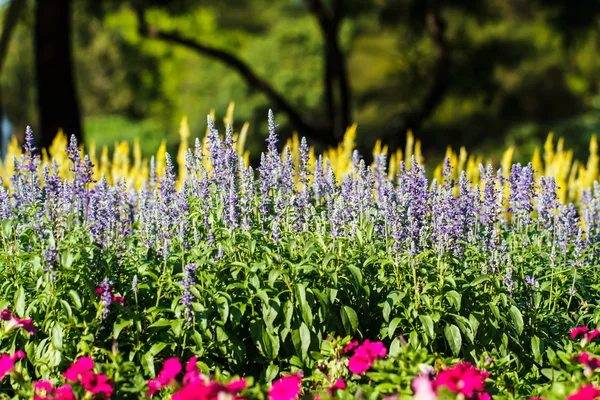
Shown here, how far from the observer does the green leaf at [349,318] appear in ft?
14.5

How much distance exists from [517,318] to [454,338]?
0.41m

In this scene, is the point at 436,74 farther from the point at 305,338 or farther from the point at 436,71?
the point at 305,338

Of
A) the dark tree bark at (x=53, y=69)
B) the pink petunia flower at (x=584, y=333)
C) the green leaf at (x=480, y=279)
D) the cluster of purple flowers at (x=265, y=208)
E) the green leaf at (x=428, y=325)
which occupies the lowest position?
the pink petunia flower at (x=584, y=333)

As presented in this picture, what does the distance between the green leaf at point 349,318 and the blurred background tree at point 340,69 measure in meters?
10.8

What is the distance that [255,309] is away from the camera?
455cm

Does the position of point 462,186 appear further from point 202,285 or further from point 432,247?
point 202,285

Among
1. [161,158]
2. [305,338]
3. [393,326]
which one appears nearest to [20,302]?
[305,338]

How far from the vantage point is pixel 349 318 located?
4.43 m

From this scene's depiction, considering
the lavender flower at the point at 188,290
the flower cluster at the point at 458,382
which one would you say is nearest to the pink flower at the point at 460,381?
the flower cluster at the point at 458,382

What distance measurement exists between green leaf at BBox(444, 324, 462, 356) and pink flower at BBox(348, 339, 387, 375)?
27.8 inches

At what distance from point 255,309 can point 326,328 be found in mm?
436

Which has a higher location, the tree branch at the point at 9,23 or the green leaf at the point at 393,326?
the tree branch at the point at 9,23

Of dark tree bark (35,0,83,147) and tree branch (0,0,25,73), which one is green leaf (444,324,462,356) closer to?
dark tree bark (35,0,83,147)

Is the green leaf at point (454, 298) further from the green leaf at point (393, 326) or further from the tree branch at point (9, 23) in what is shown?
the tree branch at point (9, 23)
